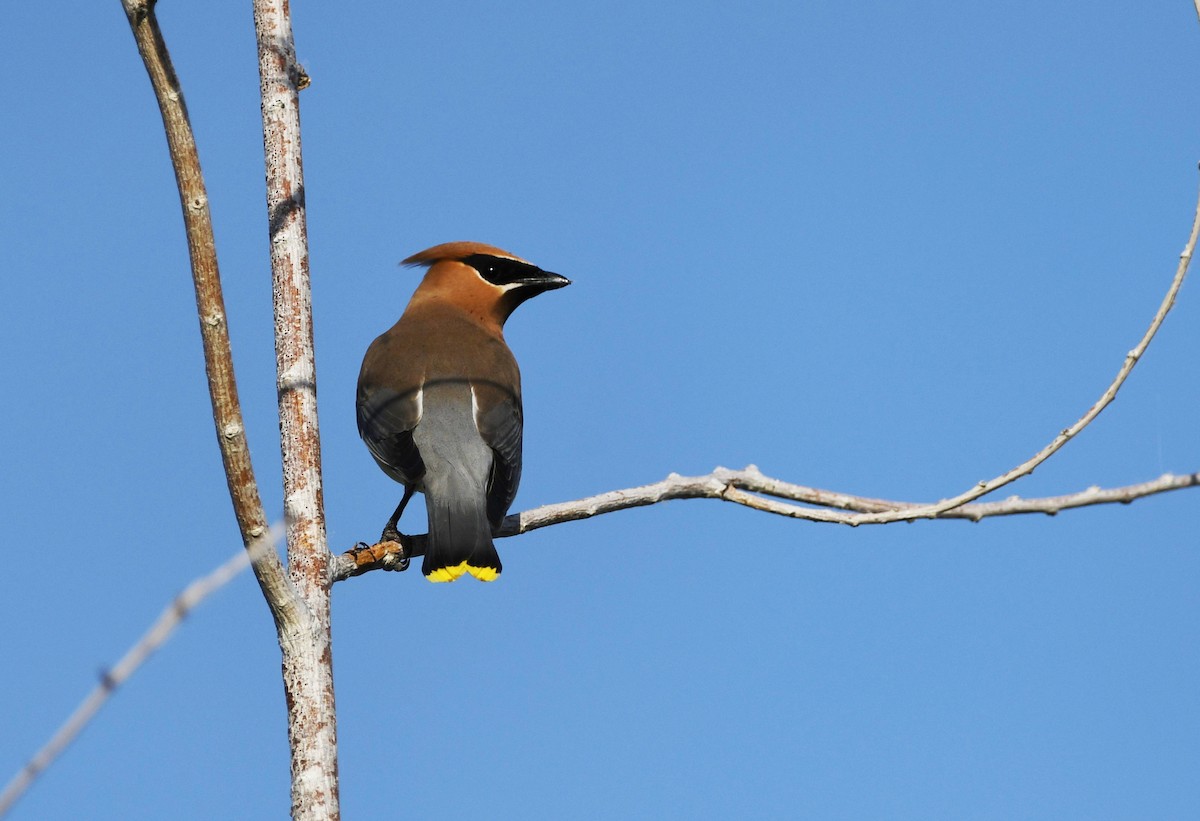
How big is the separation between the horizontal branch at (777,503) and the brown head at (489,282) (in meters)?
1.74

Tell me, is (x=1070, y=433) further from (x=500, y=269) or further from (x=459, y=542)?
(x=500, y=269)

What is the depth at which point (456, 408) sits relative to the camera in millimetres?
4391

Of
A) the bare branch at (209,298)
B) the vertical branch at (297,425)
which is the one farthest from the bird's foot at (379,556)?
the bare branch at (209,298)

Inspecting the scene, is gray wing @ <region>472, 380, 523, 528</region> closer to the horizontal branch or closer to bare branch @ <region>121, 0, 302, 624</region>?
the horizontal branch

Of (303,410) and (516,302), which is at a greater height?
(516,302)

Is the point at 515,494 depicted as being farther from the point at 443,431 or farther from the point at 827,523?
the point at 827,523

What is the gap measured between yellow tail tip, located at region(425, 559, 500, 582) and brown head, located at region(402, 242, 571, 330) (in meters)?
1.57

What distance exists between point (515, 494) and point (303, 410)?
132 cm

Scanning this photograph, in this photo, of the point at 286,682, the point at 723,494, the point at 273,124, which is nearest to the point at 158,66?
the point at 273,124

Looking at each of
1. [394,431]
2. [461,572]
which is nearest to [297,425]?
[461,572]

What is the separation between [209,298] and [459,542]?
5.31ft

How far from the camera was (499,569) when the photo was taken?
154 inches

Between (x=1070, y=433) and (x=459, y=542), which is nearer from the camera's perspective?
(x=1070, y=433)

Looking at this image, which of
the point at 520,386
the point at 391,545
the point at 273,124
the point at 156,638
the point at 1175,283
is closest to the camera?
the point at 156,638
